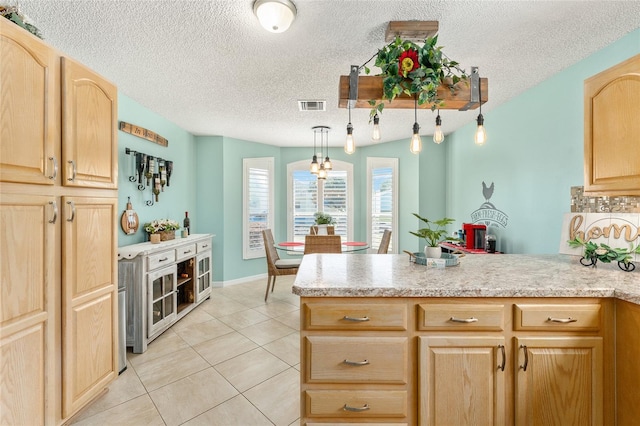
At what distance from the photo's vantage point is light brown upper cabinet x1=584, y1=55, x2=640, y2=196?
1.65 metres

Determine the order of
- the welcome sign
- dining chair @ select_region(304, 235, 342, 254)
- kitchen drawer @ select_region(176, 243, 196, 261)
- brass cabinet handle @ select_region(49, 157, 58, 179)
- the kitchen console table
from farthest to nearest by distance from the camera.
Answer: dining chair @ select_region(304, 235, 342, 254), kitchen drawer @ select_region(176, 243, 196, 261), the kitchen console table, the welcome sign, brass cabinet handle @ select_region(49, 157, 58, 179)

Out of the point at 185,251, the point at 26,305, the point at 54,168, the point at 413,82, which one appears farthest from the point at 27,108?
the point at 185,251

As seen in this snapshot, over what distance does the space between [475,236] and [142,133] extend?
13.6ft

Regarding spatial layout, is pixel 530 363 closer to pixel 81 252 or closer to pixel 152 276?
pixel 81 252

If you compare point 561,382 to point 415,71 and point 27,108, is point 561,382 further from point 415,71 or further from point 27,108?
point 27,108

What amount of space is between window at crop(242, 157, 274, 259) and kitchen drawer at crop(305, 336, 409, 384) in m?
4.02

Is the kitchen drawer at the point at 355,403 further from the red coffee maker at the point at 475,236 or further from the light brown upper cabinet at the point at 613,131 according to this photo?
the red coffee maker at the point at 475,236

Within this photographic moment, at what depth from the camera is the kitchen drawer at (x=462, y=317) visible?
1.40 meters

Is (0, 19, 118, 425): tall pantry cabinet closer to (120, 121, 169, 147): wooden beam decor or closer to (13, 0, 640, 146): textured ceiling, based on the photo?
(13, 0, 640, 146): textured ceiling

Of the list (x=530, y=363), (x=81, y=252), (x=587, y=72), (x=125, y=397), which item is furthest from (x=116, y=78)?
(x=587, y=72)

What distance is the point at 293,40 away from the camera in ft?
6.81

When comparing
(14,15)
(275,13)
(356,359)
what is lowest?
(356,359)

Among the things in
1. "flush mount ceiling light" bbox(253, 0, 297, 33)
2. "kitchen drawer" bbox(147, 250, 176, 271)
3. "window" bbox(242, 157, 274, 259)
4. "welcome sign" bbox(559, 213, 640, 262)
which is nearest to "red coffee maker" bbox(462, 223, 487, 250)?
"welcome sign" bbox(559, 213, 640, 262)

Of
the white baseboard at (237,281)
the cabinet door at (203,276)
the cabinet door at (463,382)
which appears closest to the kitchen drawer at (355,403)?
the cabinet door at (463,382)
